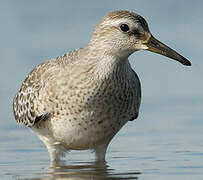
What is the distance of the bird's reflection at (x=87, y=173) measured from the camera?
12.8 m

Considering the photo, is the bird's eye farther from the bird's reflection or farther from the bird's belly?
the bird's reflection

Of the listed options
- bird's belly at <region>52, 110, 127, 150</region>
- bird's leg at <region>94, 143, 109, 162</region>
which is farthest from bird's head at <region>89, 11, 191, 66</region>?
bird's leg at <region>94, 143, 109, 162</region>

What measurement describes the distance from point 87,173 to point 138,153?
205 cm

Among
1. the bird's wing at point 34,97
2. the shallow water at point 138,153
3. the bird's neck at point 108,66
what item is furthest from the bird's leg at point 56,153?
the bird's neck at point 108,66

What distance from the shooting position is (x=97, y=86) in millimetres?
13352

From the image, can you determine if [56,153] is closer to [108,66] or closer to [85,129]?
[85,129]

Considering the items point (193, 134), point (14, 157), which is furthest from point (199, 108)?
point (14, 157)

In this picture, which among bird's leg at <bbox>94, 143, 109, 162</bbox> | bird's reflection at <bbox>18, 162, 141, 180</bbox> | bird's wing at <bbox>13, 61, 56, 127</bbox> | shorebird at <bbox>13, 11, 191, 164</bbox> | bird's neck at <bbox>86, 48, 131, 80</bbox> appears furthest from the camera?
bird's leg at <bbox>94, 143, 109, 162</bbox>

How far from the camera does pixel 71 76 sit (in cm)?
1347

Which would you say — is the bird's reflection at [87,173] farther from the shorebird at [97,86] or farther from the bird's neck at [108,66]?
the bird's neck at [108,66]

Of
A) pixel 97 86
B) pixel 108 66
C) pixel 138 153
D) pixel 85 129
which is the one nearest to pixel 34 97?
pixel 85 129

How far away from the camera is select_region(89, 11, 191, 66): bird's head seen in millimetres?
13062

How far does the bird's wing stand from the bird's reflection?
2.95 ft

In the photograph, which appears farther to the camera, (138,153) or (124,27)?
(138,153)
